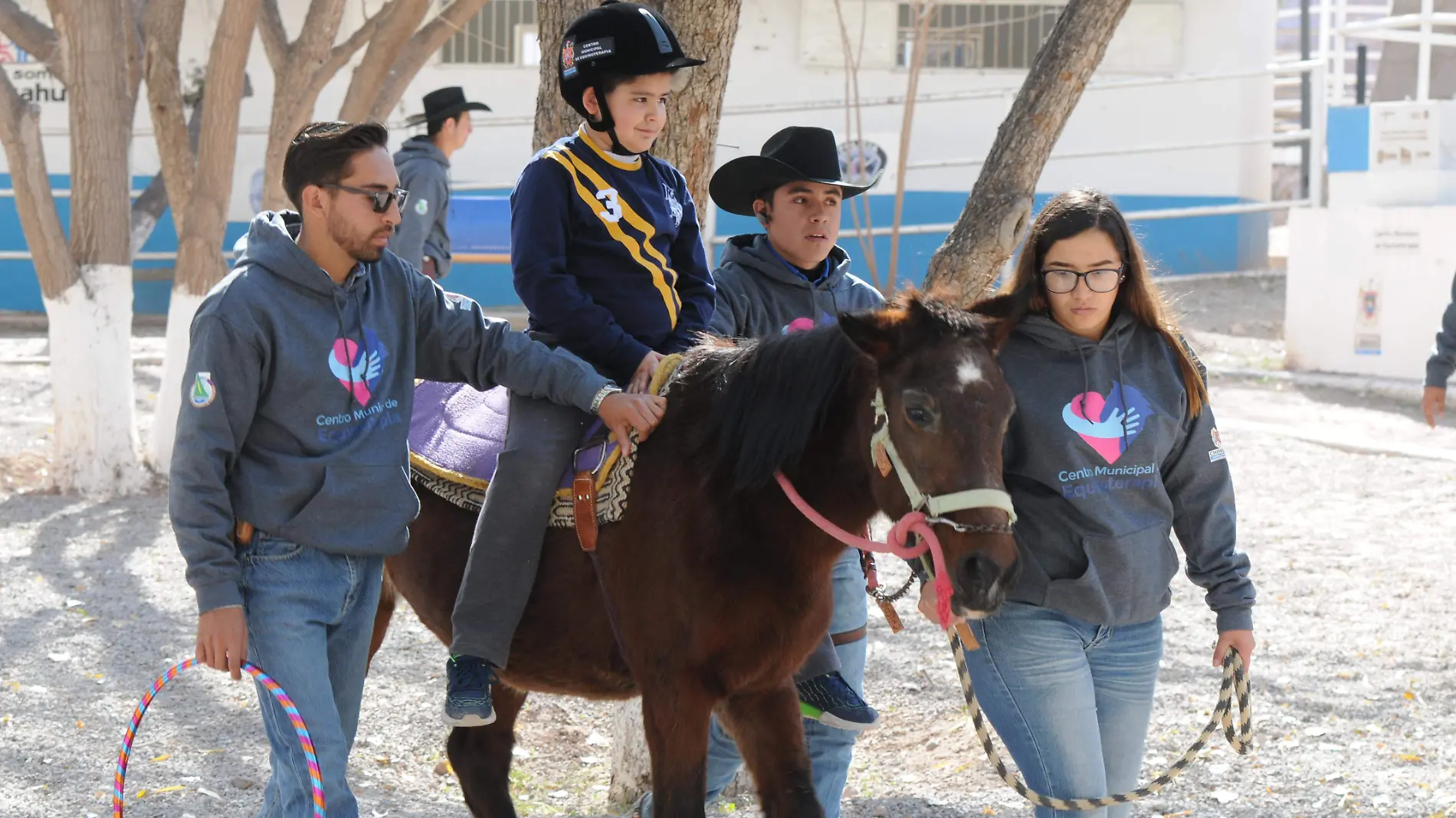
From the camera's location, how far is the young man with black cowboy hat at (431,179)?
8.06 meters

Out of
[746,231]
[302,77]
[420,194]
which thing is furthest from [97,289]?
[746,231]

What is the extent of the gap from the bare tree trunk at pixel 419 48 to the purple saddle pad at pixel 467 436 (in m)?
4.53

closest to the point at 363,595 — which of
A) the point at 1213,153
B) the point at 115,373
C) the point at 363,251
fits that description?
the point at 363,251

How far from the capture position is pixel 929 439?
115 inches

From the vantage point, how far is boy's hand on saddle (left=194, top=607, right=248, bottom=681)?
2908 millimetres

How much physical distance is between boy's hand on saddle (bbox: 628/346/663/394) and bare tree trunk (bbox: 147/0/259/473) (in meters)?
5.80

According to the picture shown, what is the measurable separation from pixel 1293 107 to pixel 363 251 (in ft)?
75.3

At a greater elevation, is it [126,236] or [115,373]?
[126,236]

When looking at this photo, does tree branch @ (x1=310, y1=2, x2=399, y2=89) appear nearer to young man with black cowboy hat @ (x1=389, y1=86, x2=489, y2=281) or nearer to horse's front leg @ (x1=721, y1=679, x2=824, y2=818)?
young man with black cowboy hat @ (x1=389, y1=86, x2=489, y2=281)

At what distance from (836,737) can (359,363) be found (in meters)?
1.76

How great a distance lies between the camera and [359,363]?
10.4 ft

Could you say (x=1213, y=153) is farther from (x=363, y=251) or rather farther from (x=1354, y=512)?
(x=363, y=251)

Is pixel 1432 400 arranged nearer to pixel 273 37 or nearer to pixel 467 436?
pixel 467 436

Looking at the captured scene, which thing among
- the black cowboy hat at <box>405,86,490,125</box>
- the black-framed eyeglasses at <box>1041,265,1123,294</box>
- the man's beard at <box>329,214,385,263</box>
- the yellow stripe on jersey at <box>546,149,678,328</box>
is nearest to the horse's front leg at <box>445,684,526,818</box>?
the yellow stripe on jersey at <box>546,149,678,328</box>
